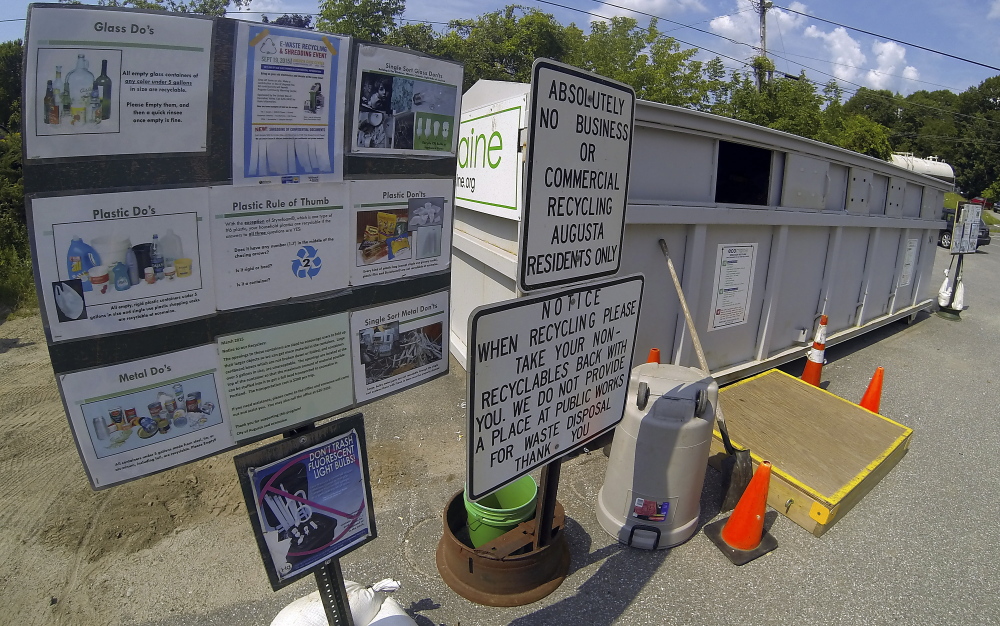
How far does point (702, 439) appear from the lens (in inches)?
133

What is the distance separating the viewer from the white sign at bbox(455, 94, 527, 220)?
12.9 ft

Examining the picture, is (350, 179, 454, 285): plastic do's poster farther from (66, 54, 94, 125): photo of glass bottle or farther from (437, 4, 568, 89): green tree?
(437, 4, 568, 89): green tree

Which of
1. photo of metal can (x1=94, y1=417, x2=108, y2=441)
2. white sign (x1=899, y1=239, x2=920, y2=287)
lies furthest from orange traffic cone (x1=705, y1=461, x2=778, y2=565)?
white sign (x1=899, y1=239, x2=920, y2=287)

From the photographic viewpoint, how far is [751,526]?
351cm

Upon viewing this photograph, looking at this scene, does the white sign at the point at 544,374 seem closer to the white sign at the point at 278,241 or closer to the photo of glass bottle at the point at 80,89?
the white sign at the point at 278,241

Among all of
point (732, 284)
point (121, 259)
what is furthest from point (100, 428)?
point (732, 284)

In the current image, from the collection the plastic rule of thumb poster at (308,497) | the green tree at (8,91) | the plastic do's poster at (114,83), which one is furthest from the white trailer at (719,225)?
the green tree at (8,91)

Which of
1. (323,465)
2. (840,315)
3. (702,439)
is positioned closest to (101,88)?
(323,465)

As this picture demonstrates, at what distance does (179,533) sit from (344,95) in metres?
3.05

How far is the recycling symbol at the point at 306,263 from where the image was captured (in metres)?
1.71

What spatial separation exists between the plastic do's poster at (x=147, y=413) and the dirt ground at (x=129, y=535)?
67.5 inches

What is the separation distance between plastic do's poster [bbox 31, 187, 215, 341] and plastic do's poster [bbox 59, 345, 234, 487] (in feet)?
0.42

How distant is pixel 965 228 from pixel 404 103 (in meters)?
11.6

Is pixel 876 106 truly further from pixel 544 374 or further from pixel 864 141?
pixel 544 374
